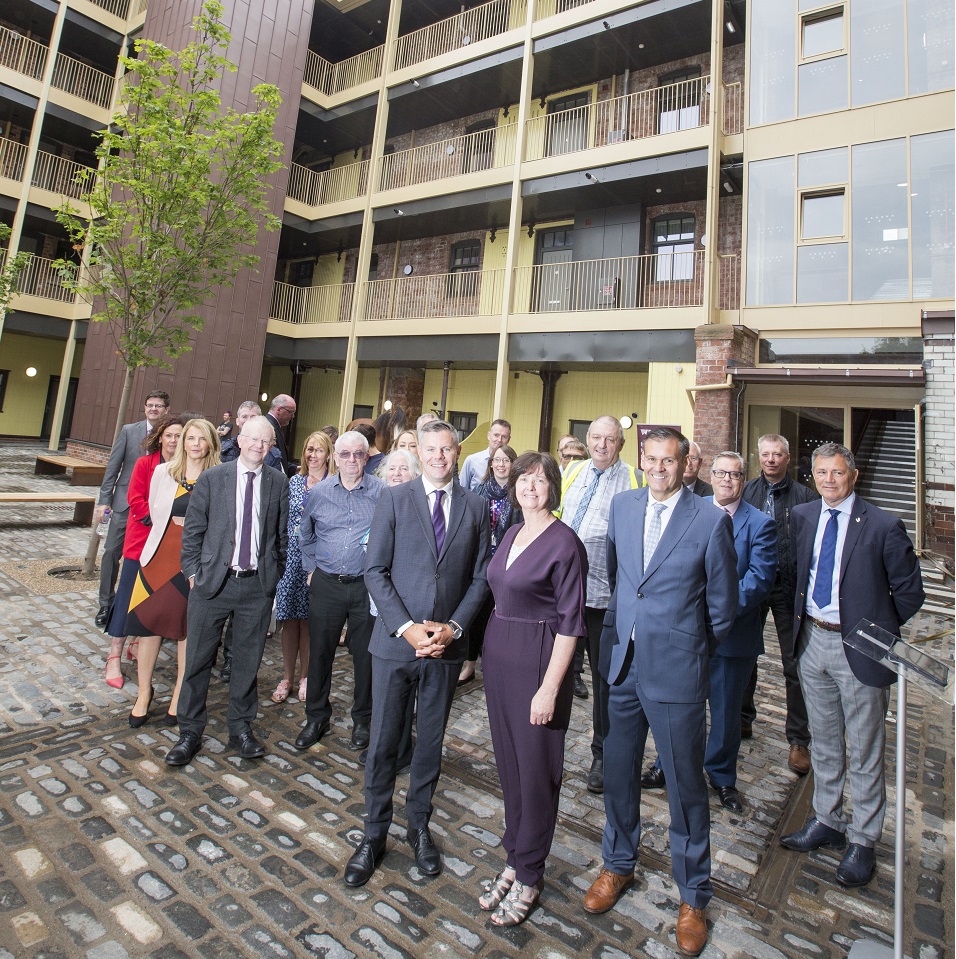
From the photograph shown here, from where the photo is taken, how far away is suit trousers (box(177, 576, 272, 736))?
131 inches

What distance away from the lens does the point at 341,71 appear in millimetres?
17172

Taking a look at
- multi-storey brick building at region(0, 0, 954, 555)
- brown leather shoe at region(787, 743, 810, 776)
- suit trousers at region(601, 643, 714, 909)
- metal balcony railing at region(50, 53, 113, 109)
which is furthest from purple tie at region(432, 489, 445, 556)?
metal balcony railing at region(50, 53, 113, 109)

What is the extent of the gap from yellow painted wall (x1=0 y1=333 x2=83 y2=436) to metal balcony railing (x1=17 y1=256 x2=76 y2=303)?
342 cm

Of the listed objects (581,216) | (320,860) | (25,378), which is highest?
(581,216)

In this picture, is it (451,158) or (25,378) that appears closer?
(451,158)

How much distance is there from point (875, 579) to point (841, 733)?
82cm

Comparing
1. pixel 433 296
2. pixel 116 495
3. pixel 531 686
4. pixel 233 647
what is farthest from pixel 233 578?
pixel 433 296

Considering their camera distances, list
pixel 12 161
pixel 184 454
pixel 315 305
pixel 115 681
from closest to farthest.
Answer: pixel 184 454 < pixel 115 681 < pixel 12 161 < pixel 315 305

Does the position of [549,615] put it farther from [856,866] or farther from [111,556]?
[111,556]

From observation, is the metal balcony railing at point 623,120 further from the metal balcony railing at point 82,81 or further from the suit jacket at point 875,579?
the metal balcony railing at point 82,81

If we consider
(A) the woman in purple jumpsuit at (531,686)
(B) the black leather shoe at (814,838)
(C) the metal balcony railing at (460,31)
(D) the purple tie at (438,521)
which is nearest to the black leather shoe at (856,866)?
(B) the black leather shoe at (814,838)

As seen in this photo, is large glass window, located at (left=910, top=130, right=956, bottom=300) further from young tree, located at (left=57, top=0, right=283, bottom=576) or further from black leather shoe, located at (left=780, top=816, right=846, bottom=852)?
young tree, located at (left=57, top=0, right=283, bottom=576)

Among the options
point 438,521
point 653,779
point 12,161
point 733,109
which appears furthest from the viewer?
point 12,161

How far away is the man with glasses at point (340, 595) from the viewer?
3.52 m
